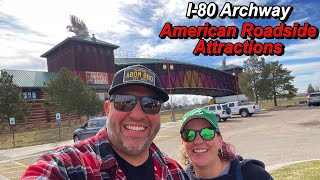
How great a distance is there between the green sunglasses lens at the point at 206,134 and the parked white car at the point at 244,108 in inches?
1242

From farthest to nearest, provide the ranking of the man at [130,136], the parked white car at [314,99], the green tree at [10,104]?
the parked white car at [314,99], the green tree at [10,104], the man at [130,136]

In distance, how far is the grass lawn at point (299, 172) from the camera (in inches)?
265

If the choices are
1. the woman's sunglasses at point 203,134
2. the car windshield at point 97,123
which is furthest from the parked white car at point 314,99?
the woman's sunglasses at point 203,134

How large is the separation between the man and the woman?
51 centimetres

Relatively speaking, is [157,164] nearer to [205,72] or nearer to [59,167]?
[59,167]

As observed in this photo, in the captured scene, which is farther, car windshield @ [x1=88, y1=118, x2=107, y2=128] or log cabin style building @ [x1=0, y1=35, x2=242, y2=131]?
log cabin style building @ [x1=0, y1=35, x2=242, y2=131]

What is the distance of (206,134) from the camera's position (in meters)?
3.16

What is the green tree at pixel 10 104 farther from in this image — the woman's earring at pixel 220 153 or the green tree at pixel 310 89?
the green tree at pixel 310 89

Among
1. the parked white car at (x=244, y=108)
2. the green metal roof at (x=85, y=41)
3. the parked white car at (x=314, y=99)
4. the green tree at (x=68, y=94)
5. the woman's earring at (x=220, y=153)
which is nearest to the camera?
the woman's earring at (x=220, y=153)

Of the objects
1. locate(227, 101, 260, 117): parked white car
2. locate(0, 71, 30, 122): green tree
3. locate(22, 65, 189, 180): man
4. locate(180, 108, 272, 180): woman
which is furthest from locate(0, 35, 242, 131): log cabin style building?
locate(22, 65, 189, 180): man

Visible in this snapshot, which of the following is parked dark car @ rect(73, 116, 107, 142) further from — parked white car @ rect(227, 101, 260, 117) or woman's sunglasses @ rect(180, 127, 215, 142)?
parked white car @ rect(227, 101, 260, 117)

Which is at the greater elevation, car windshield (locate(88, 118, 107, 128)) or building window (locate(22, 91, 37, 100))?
building window (locate(22, 91, 37, 100))

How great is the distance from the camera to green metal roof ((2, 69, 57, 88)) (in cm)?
3725

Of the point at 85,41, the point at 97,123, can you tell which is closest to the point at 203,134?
the point at 97,123
